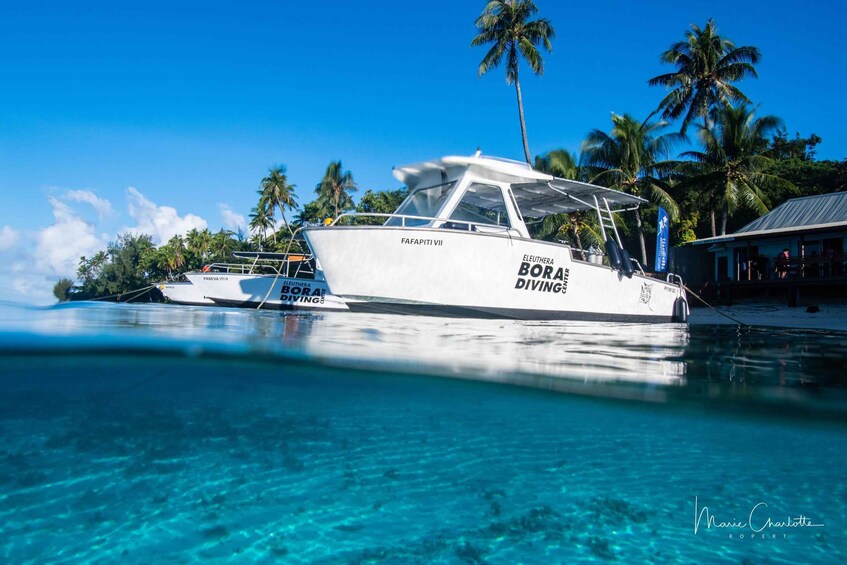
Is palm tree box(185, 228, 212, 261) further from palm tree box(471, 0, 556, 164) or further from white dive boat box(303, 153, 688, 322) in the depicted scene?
white dive boat box(303, 153, 688, 322)

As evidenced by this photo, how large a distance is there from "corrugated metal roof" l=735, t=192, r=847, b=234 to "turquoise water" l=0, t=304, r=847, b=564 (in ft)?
72.1

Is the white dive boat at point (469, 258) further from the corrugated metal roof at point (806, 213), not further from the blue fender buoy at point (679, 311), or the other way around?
the corrugated metal roof at point (806, 213)

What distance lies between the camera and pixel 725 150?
1003 inches

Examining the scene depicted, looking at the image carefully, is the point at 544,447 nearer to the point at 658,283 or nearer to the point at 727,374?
the point at 727,374

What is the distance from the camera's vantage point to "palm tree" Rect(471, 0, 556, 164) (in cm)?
2611

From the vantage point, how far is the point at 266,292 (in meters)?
18.3

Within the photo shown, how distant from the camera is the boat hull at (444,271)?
10.0 m

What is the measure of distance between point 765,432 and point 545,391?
122cm

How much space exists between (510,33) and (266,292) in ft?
55.6

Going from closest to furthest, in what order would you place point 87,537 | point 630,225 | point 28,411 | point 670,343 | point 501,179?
point 87,537 → point 28,411 → point 670,343 → point 501,179 → point 630,225

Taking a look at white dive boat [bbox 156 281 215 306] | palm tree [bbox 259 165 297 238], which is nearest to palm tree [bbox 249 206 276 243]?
palm tree [bbox 259 165 297 238]

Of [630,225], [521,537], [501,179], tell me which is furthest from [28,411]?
[630,225]

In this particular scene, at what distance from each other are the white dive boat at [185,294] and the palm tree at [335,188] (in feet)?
80.8

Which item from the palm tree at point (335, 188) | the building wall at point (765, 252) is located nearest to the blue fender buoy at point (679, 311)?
the building wall at point (765, 252)
